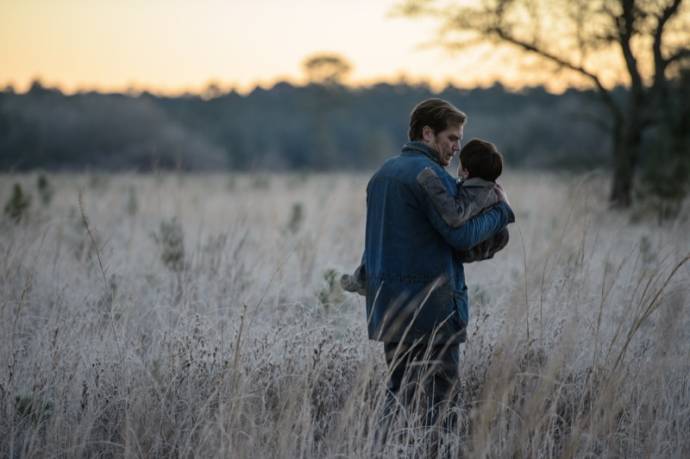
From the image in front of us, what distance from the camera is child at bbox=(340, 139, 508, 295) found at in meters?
2.50

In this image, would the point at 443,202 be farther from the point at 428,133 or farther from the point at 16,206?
the point at 16,206

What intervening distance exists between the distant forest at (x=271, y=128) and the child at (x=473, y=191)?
9473 mm

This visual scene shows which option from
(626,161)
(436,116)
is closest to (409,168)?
(436,116)

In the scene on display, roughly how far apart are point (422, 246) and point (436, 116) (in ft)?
1.89

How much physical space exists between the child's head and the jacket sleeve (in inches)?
5.9

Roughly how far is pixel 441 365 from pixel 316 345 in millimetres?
1023

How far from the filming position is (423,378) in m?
2.63

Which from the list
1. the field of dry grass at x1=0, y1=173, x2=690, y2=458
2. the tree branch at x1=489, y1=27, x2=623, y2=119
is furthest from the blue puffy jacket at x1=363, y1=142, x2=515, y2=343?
the tree branch at x1=489, y1=27, x2=623, y2=119

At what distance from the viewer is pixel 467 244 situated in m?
2.55

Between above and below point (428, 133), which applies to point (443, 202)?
below

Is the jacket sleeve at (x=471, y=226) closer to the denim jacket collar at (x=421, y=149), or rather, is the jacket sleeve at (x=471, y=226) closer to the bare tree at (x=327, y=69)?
the denim jacket collar at (x=421, y=149)

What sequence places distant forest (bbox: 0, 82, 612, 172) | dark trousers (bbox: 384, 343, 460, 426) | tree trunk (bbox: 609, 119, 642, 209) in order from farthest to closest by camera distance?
distant forest (bbox: 0, 82, 612, 172) → tree trunk (bbox: 609, 119, 642, 209) → dark trousers (bbox: 384, 343, 460, 426)

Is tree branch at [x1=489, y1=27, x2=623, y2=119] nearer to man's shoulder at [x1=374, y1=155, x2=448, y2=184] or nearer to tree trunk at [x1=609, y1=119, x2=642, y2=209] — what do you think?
tree trunk at [x1=609, y1=119, x2=642, y2=209]

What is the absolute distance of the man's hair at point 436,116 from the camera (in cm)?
266
